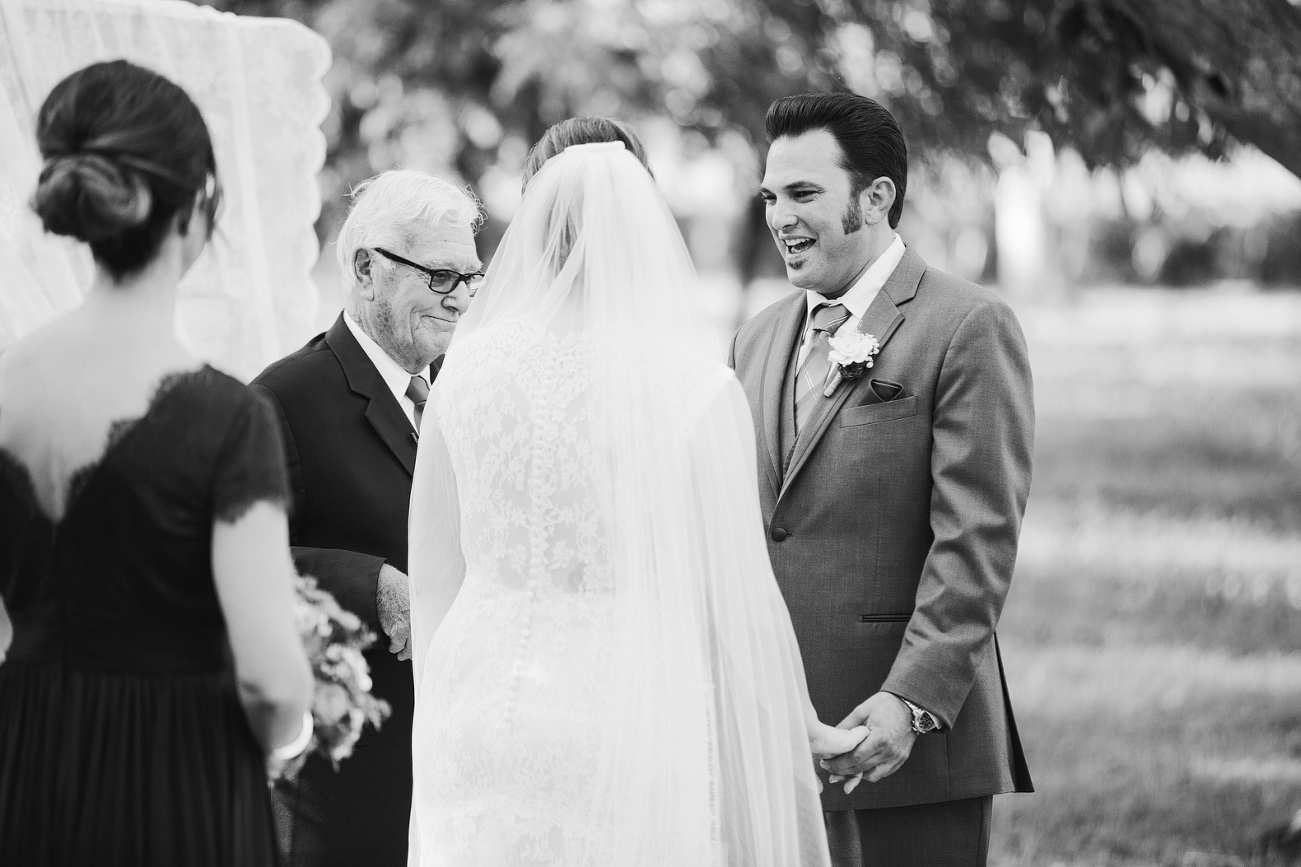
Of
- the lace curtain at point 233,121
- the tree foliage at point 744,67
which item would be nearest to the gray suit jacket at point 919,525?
the lace curtain at point 233,121

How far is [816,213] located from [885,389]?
50cm

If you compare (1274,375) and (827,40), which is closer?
(827,40)

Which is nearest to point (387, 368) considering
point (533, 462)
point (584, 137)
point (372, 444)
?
point (372, 444)

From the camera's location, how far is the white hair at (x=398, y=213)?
11.8 feet

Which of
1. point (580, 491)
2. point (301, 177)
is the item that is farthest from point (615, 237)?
point (301, 177)

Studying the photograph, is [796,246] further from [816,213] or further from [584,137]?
[584,137]

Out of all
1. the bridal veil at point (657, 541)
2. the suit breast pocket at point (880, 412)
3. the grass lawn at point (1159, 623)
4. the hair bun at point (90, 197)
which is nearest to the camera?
the hair bun at point (90, 197)

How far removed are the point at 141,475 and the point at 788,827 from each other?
4.89ft

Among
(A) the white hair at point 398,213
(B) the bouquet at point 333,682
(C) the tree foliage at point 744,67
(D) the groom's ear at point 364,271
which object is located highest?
(C) the tree foliage at point 744,67

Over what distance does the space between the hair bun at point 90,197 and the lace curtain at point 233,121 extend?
5.74 ft

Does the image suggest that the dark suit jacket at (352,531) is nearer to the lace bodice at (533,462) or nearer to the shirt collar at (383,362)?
the shirt collar at (383,362)

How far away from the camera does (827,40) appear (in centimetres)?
871

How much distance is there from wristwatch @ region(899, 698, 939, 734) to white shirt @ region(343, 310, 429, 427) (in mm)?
1474

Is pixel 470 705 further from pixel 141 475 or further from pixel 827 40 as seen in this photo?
pixel 827 40
